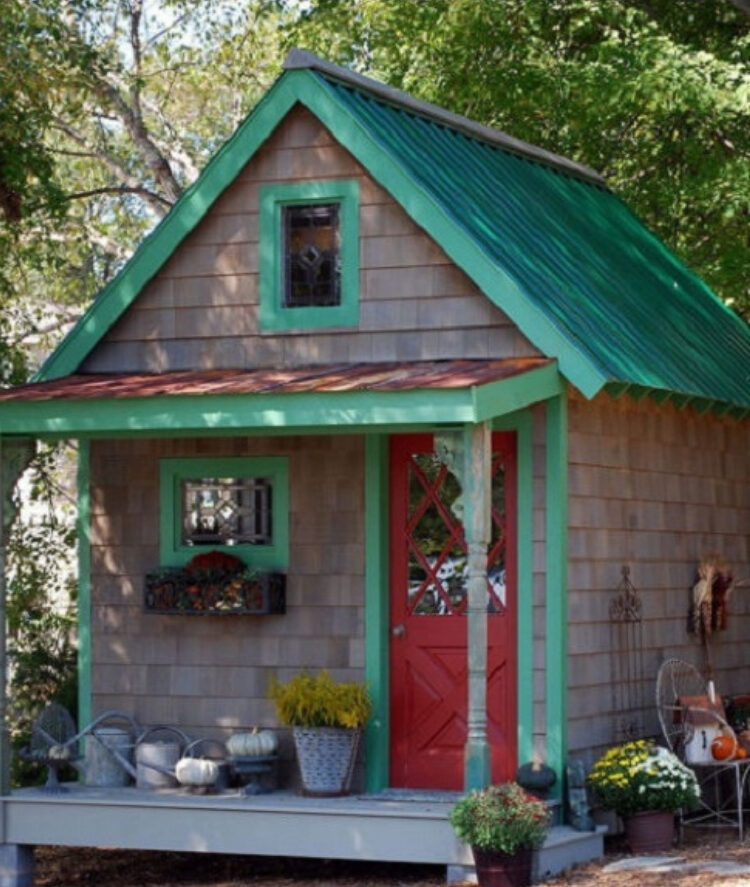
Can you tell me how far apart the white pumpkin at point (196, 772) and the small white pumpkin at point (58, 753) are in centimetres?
84

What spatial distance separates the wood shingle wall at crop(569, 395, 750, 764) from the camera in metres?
12.7

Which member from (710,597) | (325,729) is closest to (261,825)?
(325,729)

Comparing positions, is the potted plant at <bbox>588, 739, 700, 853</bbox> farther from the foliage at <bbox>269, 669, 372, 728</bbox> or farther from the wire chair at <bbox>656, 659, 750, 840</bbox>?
the foliage at <bbox>269, 669, 372, 728</bbox>

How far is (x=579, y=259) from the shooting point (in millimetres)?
14078

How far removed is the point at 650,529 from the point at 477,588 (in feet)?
9.19

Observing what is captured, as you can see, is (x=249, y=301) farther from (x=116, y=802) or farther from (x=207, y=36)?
(x=207, y=36)

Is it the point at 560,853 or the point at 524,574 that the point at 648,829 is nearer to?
the point at 560,853

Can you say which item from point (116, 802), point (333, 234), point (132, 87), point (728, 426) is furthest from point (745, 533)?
point (132, 87)

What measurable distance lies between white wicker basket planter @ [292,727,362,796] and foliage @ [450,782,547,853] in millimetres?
1509

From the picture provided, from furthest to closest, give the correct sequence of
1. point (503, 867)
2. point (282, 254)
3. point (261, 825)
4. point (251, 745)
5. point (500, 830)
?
point (282, 254)
point (251, 745)
point (261, 825)
point (503, 867)
point (500, 830)

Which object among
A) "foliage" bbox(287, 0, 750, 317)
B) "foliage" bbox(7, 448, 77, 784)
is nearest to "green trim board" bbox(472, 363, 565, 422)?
"foliage" bbox(287, 0, 750, 317)

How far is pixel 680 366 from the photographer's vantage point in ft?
45.1

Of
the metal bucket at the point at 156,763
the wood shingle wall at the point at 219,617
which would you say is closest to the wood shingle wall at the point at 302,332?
the wood shingle wall at the point at 219,617

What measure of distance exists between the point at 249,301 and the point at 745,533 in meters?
4.85
